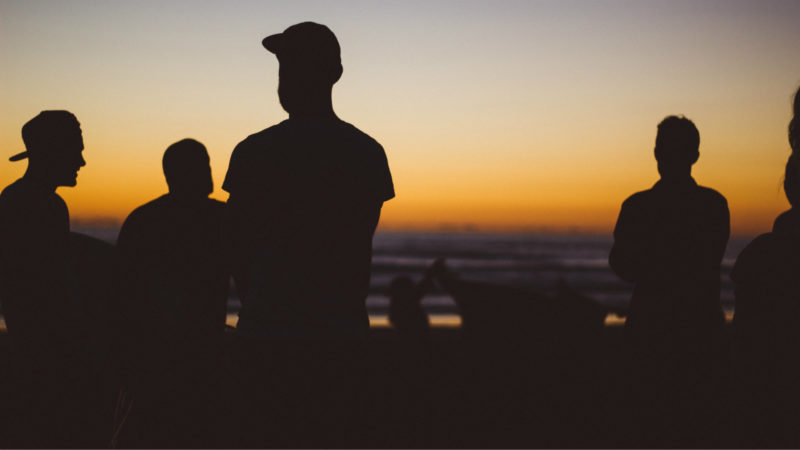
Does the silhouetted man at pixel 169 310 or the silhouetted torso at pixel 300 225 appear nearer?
the silhouetted torso at pixel 300 225

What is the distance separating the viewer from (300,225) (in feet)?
6.79

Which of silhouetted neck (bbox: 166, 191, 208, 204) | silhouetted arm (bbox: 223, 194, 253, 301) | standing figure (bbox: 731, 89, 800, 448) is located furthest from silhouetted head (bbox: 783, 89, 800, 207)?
silhouetted neck (bbox: 166, 191, 208, 204)

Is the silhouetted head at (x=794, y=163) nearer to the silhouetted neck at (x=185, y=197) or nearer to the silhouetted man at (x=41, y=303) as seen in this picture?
the silhouetted neck at (x=185, y=197)

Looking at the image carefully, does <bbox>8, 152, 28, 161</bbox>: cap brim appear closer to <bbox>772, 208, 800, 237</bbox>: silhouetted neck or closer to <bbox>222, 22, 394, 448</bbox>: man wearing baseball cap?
<bbox>222, 22, 394, 448</bbox>: man wearing baseball cap

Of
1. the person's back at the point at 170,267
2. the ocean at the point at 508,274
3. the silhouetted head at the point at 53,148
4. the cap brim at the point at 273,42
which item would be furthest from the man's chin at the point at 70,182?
the ocean at the point at 508,274

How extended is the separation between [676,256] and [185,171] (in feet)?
6.99

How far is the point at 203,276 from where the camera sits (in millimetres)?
2896

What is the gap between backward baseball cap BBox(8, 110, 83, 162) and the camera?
275cm

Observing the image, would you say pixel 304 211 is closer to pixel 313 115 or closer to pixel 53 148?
pixel 313 115

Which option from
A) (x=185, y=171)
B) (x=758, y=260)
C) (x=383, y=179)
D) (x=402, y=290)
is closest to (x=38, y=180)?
(x=185, y=171)

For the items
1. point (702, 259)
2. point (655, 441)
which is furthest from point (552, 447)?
point (702, 259)

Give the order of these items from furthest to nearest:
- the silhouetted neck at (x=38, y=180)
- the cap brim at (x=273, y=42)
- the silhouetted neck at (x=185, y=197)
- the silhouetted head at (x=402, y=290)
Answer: the silhouetted head at (x=402, y=290)
the silhouetted neck at (x=185, y=197)
the silhouetted neck at (x=38, y=180)
the cap brim at (x=273, y=42)

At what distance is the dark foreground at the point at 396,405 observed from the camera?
6.88 ft

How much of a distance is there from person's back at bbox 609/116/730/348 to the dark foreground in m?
0.21
